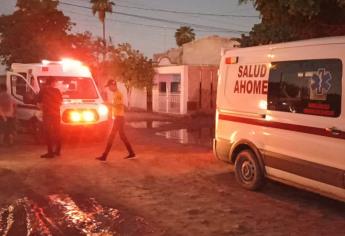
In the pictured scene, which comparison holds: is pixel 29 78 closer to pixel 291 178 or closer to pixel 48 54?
pixel 291 178

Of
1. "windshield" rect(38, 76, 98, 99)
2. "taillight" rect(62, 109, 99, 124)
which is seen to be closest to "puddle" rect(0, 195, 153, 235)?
"taillight" rect(62, 109, 99, 124)

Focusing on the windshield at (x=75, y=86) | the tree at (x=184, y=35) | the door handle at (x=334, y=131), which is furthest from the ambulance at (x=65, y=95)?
the tree at (x=184, y=35)

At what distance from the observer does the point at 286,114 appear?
24.6ft

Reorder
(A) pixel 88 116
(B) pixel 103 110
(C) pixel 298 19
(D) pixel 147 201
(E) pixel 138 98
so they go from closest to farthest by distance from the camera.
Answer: (D) pixel 147 201 < (C) pixel 298 19 < (A) pixel 88 116 < (B) pixel 103 110 < (E) pixel 138 98

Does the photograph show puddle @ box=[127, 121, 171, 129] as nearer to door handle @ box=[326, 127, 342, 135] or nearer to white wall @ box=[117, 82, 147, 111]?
white wall @ box=[117, 82, 147, 111]

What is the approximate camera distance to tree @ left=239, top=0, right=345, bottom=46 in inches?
369

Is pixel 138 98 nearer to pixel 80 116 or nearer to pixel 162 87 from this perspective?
pixel 162 87

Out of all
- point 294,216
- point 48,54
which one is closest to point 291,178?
point 294,216

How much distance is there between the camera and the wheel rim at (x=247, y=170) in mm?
8405

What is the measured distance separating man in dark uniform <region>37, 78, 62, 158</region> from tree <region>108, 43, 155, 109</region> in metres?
18.3

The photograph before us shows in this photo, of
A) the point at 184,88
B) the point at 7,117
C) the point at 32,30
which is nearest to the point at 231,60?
the point at 7,117

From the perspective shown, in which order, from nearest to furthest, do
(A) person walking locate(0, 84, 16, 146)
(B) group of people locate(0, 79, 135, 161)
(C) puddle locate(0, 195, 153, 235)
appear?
1. (C) puddle locate(0, 195, 153, 235)
2. (B) group of people locate(0, 79, 135, 161)
3. (A) person walking locate(0, 84, 16, 146)

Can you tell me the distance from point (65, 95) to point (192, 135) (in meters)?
5.42

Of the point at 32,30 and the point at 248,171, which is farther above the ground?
the point at 32,30
